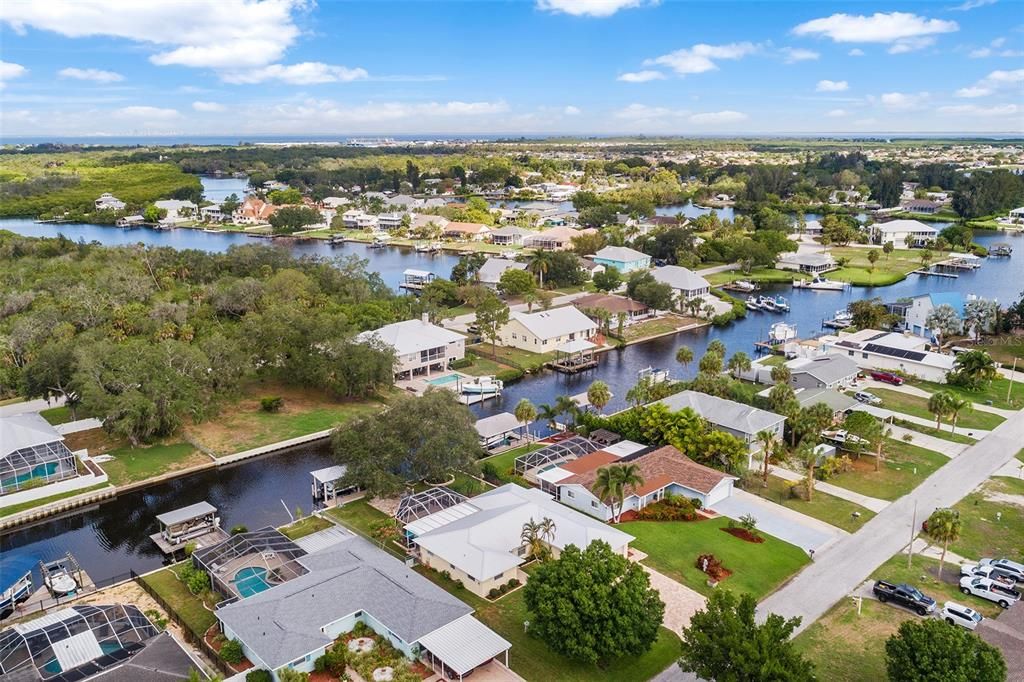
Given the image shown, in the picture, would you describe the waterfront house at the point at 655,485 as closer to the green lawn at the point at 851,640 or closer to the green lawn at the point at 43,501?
the green lawn at the point at 851,640

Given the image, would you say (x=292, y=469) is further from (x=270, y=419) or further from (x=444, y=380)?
(x=444, y=380)

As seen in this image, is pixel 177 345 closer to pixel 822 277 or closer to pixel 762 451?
pixel 762 451

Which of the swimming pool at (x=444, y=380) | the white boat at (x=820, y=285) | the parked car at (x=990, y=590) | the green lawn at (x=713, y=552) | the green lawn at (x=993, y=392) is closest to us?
the parked car at (x=990, y=590)

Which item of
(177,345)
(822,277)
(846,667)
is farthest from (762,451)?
(822,277)

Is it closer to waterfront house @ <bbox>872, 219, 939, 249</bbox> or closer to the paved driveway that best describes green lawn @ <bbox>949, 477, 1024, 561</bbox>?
the paved driveway

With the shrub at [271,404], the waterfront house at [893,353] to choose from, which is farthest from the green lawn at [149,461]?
the waterfront house at [893,353]
